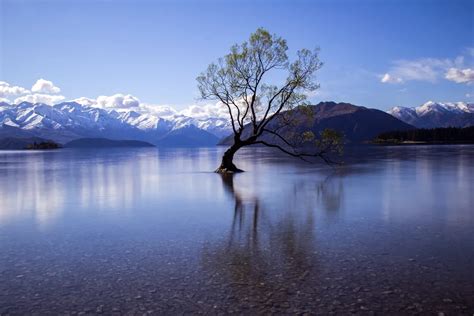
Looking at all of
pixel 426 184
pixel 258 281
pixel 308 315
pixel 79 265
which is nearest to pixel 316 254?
pixel 258 281

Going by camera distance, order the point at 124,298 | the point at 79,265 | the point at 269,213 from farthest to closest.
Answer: the point at 269,213 < the point at 79,265 < the point at 124,298

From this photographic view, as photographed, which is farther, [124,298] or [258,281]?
[258,281]

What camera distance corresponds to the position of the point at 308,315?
9.17 meters

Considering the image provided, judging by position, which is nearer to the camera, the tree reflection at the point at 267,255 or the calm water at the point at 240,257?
the calm water at the point at 240,257

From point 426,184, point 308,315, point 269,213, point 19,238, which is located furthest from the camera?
point 426,184

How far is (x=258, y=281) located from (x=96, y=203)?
18843 mm

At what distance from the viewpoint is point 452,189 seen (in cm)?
3156

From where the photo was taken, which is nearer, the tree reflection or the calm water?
the calm water

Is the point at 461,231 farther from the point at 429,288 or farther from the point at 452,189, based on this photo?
the point at 452,189

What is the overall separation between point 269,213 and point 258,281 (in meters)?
11.1

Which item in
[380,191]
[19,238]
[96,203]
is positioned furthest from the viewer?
[380,191]

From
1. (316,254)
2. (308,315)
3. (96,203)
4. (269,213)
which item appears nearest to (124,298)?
(308,315)

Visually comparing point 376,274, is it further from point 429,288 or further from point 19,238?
point 19,238

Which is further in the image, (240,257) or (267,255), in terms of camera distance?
(267,255)
